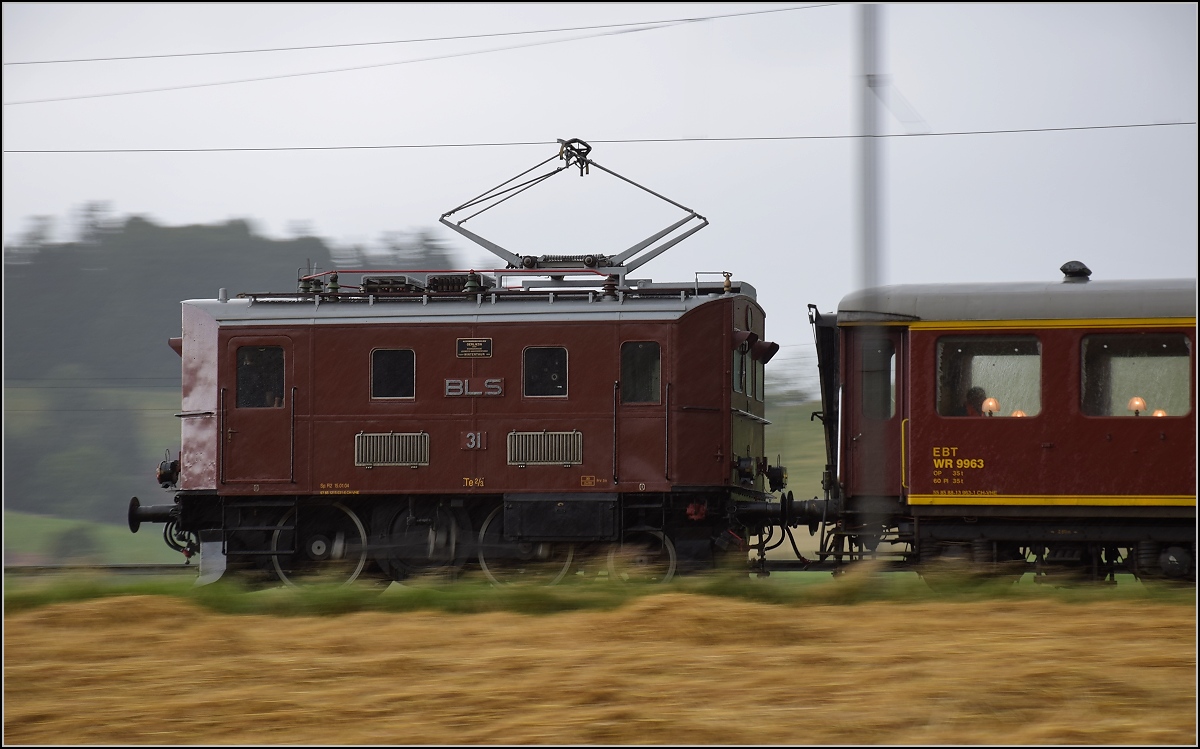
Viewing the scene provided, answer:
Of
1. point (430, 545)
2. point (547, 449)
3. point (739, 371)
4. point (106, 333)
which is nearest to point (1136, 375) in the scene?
point (739, 371)

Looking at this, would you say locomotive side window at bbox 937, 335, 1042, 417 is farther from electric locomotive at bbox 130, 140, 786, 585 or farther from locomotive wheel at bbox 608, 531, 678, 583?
locomotive wheel at bbox 608, 531, 678, 583

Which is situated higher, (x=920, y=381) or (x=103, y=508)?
(x=920, y=381)

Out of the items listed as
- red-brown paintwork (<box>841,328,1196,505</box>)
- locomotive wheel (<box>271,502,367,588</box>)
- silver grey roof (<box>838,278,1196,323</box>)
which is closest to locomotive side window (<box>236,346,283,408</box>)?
locomotive wheel (<box>271,502,367,588</box>)

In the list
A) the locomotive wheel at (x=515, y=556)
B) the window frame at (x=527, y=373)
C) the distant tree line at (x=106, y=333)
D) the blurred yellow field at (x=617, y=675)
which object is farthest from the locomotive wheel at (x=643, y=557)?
the distant tree line at (x=106, y=333)

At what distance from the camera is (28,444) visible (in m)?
66.1

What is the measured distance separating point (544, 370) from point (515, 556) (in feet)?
7.83

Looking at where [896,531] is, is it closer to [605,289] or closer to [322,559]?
[605,289]

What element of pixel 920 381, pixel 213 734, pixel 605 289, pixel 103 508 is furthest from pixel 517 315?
pixel 103 508

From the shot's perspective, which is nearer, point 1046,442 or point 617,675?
point 617,675

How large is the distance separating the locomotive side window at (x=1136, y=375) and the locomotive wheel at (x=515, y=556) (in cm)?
649

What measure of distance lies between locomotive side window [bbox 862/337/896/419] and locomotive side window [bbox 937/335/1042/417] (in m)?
0.58

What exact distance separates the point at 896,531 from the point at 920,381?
1.80m

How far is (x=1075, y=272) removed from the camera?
14.0m

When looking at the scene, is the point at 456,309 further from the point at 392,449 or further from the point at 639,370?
the point at 639,370
